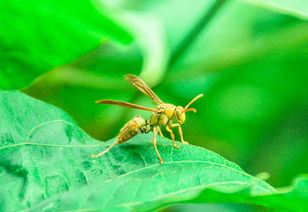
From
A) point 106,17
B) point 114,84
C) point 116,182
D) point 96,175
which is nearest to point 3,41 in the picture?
point 106,17

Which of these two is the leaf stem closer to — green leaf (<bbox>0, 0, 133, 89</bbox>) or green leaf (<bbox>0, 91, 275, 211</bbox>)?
green leaf (<bbox>0, 0, 133, 89</bbox>)

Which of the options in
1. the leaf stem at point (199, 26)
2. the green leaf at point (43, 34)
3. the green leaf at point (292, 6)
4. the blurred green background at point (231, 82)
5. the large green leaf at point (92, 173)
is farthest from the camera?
the blurred green background at point (231, 82)

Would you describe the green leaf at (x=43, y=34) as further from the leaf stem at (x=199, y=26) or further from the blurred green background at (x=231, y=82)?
the blurred green background at (x=231, y=82)

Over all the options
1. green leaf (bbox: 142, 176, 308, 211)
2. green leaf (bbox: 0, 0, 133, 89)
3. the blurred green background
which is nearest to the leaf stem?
the blurred green background

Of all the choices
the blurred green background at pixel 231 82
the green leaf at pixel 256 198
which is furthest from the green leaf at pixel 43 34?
the green leaf at pixel 256 198

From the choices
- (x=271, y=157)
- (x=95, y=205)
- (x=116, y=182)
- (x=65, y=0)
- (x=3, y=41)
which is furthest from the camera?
(x=271, y=157)

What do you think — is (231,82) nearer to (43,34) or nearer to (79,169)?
(43,34)

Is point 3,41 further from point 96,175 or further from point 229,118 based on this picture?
point 229,118
